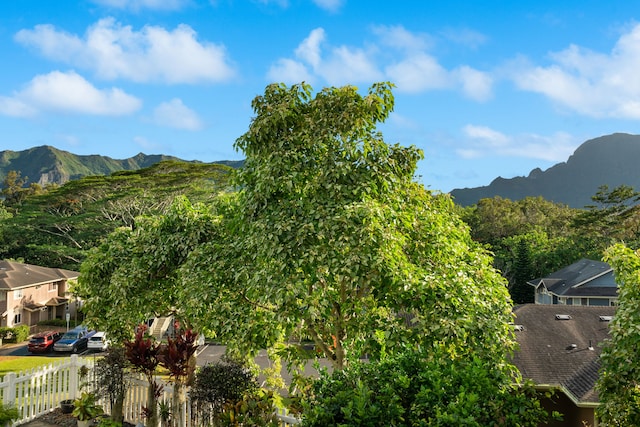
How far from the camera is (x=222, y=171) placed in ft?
157

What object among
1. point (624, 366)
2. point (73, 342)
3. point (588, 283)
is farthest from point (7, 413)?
point (588, 283)

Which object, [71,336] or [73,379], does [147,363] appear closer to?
[73,379]

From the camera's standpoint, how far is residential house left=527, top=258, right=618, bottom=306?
3709cm

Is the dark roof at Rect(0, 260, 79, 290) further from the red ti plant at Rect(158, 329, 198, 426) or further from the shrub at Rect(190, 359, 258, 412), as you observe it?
the shrub at Rect(190, 359, 258, 412)

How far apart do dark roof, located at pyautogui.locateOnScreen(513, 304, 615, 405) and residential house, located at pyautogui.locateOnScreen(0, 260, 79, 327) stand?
29.7 meters

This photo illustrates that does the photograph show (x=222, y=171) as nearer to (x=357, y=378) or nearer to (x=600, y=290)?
(x=600, y=290)

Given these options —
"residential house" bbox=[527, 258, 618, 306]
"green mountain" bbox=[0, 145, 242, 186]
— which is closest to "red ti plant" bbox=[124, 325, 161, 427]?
"residential house" bbox=[527, 258, 618, 306]

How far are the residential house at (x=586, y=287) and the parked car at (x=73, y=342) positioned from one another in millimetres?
34979

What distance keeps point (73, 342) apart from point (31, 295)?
37.6 ft

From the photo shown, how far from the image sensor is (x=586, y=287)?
3822 centimetres

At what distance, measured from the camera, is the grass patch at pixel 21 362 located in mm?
24197

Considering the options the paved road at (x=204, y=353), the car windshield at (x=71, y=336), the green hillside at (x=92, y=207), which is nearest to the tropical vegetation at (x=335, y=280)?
the paved road at (x=204, y=353)

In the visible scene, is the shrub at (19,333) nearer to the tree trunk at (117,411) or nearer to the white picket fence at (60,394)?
the white picket fence at (60,394)

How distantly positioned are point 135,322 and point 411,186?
7.85 metres
